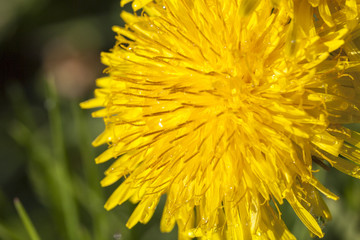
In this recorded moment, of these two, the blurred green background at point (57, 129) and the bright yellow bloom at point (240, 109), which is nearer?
the bright yellow bloom at point (240, 109)

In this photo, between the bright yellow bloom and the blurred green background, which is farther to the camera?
the blurred green background

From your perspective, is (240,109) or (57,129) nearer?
(240,109)

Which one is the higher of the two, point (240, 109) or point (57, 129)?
point (57, 129)

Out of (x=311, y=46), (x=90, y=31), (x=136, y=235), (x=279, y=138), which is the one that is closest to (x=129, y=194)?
(x=136, y=235)

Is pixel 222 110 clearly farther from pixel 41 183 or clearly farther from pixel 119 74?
pixel 41 183
